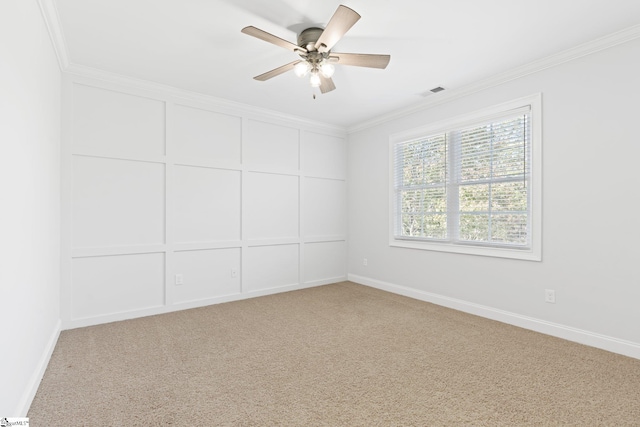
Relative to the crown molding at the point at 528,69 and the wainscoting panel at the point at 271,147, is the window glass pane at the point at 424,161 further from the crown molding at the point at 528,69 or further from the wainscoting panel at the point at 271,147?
the wainscoting panel at the point at 271,147

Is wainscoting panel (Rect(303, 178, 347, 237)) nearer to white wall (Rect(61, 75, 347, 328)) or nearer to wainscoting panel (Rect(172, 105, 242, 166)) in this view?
white wall (Rect(61, 75, 347, 328))

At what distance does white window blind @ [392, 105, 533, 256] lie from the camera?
3.30 m

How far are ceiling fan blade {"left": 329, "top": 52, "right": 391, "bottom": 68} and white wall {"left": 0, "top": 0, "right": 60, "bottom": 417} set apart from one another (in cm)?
195

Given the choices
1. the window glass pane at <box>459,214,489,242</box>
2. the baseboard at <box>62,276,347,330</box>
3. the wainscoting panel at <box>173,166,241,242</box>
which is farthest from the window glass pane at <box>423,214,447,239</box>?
the wainscoting panel at <box>173,166,241,242</box>

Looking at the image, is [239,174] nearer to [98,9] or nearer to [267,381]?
[98,9]

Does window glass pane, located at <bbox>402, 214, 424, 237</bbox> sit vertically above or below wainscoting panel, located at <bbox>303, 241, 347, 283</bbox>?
above

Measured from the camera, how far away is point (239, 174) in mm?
4238

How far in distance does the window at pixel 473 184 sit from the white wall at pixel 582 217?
5.1 inches

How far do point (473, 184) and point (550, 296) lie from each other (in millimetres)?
1377

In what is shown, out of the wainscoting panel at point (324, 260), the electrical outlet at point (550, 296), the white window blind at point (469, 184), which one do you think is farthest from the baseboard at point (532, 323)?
the wainscoting panel at point (324, 260)

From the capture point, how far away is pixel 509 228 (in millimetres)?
3373

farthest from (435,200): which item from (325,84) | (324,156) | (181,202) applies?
(181,202)

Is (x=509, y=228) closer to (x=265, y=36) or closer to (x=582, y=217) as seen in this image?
(x=582, y=217)

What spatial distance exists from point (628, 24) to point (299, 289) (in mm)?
4424
